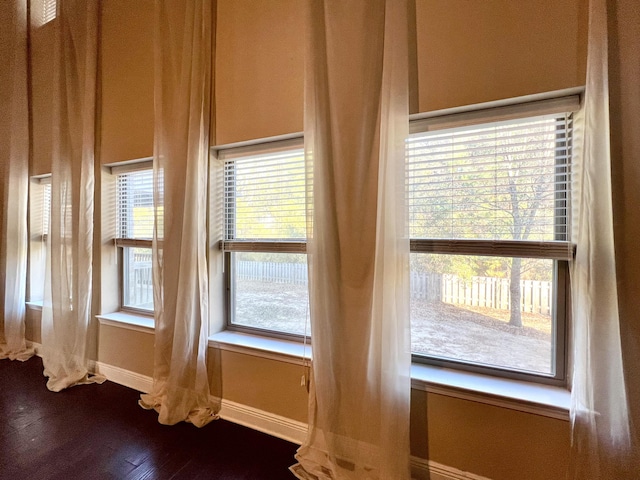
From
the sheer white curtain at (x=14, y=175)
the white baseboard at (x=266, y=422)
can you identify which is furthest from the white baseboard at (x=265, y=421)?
the sheer white curtain at (x=14, y=175)

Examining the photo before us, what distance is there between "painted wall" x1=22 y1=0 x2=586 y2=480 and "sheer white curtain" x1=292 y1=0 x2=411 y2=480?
0.64 ft

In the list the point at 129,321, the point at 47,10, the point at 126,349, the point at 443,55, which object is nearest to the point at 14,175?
the point at 47,10

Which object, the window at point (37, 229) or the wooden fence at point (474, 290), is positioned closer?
the wooden fence at point (474, 290)

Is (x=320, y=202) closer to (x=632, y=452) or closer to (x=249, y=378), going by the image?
(x=249, y=378)

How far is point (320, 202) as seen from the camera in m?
1.61

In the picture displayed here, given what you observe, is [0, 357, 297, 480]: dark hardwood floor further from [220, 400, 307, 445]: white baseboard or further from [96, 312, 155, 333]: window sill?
[96, 312, 155, 333]: window sill

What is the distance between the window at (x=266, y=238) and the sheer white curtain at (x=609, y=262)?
1396 mm

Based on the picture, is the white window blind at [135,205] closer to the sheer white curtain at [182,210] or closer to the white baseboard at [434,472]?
the sheer white curtain at [182,210]

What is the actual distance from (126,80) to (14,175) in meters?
1.94

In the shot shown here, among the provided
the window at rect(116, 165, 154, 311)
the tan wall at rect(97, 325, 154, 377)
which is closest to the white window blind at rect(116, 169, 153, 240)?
the window at rect(116, 165, 154, 311)

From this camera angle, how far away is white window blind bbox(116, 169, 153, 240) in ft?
8.77

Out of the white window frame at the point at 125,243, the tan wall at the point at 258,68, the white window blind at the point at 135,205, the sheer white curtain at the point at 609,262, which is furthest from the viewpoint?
the white window blind at the point at 135,205

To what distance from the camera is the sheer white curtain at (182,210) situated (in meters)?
2.03

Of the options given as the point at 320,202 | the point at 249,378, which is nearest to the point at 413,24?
the point at 320,202
